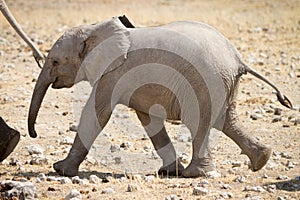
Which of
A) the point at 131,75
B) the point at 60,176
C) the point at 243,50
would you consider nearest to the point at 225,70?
the point at 131,75

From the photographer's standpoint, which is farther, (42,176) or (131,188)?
(42,176)

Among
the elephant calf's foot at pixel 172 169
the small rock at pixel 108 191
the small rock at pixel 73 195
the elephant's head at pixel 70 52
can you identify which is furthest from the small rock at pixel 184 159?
the small rock at pixel 73 195

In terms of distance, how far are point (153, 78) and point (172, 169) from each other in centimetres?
96

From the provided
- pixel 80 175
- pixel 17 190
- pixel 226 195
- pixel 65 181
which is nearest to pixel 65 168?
pixel 80 175

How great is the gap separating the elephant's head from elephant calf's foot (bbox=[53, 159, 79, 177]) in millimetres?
410

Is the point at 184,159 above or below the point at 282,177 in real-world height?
below

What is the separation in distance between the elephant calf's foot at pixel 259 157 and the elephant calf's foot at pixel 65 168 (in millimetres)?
1566

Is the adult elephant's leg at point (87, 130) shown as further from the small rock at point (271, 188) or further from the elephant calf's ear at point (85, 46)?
the small rock at point (271, 188)

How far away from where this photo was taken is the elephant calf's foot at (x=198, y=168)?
25.3 ft

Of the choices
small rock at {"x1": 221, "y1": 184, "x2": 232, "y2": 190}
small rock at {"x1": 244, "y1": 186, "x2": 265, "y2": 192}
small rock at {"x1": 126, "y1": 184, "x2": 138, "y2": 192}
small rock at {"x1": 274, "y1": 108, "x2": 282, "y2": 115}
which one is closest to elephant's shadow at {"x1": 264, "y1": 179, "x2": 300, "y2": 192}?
small rock at {"x1": 244, "y1": 186, "x2": 265, "y2": 192}

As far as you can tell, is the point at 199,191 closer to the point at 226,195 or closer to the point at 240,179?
the point at 226,195

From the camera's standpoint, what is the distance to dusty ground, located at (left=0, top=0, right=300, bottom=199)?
23.2 ft

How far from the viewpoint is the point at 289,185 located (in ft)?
23.3

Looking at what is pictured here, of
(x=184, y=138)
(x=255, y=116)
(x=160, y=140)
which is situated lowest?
(x=255, y=116)
